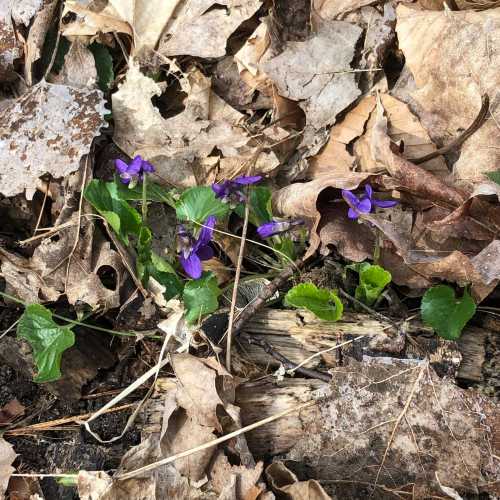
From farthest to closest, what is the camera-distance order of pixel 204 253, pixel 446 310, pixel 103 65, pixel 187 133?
pixel 103 65
pixel 187 133
pixel 204 253
pixel 446 310

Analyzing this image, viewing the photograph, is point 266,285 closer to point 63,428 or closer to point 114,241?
point 114,241

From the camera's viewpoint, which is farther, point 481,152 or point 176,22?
point 176,22

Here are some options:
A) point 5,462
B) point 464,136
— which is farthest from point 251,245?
point 5,462

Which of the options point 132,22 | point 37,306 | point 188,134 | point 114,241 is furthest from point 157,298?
point 132,22

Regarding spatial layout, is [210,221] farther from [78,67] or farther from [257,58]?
[78,67]

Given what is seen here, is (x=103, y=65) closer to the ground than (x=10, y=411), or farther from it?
farther from it

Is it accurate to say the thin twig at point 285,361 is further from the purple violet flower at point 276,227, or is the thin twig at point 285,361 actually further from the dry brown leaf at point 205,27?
the dry brown leaf at point 205,27

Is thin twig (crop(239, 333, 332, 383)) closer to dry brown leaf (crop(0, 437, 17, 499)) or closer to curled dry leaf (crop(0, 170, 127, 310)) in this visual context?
curled dry leaf (crop(0, 170, 127, 310))

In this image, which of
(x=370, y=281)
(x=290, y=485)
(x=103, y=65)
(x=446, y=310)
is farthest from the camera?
(x=103, y=65)
